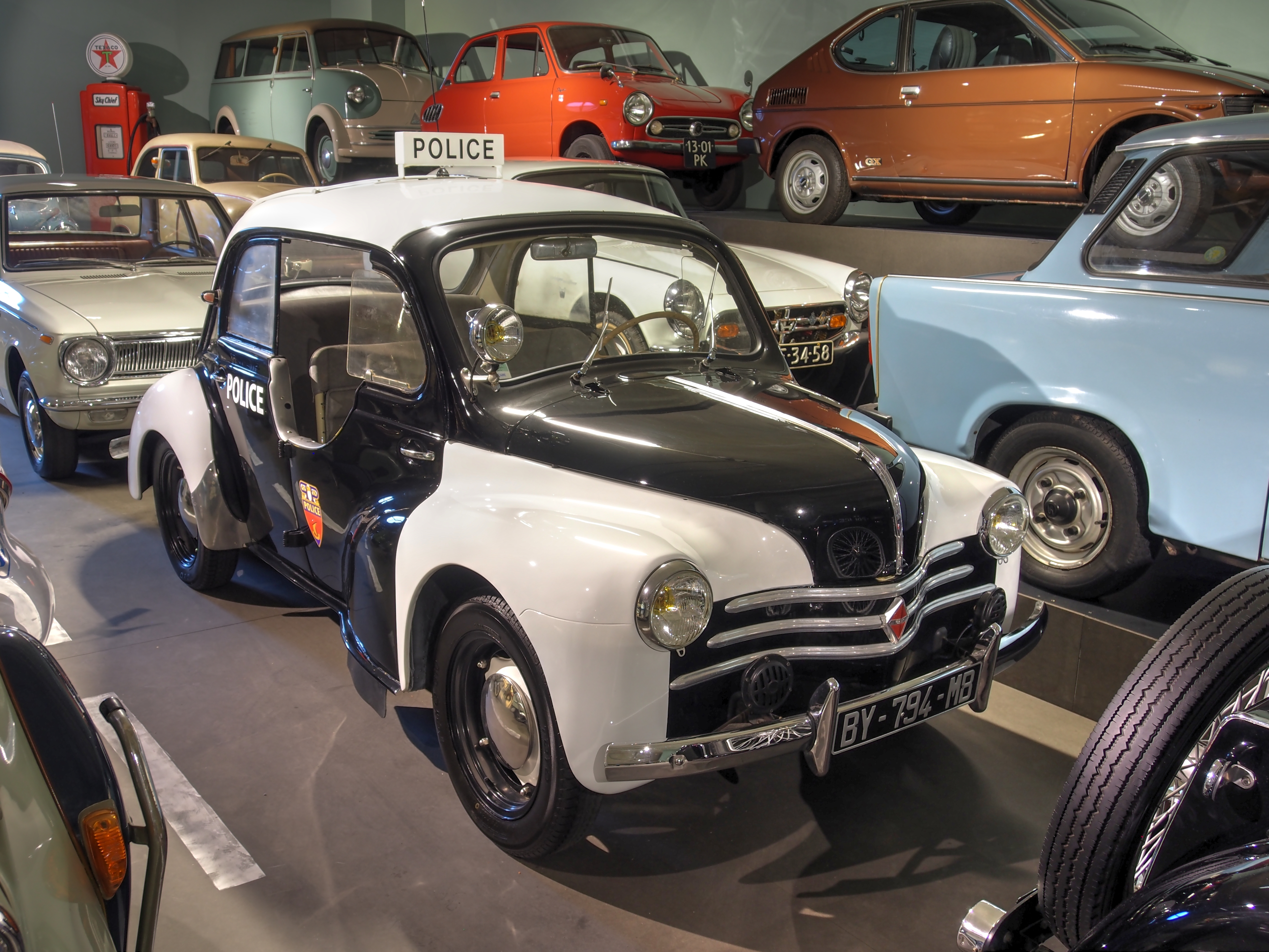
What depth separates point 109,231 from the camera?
6434mm

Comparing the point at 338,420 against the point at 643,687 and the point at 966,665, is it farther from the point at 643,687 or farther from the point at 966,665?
the point at 966,665

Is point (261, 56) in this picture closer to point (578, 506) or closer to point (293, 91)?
point (293, 91)

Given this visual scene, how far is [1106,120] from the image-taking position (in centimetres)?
563

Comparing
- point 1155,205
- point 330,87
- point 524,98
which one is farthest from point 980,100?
point 330,87

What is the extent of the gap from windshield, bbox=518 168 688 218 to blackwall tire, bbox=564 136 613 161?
195 centimetres

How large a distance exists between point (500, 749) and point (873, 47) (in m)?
5.73

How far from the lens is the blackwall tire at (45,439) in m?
5.49

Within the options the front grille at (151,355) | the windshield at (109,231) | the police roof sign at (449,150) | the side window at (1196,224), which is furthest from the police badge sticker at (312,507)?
the windshield at (109,231)

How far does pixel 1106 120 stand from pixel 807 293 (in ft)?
6.22

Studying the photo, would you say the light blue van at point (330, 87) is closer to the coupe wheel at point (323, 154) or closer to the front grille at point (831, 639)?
the coupe wheel at point (323, 154)

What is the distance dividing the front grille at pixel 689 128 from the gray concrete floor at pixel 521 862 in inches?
214

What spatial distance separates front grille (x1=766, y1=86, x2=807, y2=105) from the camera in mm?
7199

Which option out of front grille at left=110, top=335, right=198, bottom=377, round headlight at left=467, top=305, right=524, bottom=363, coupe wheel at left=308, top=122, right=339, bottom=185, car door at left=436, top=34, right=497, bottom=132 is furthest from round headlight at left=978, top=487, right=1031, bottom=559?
coupe wheel at left=308, top=122, right=339, bottom=185

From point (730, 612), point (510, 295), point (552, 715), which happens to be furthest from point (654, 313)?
point (552, 715)
